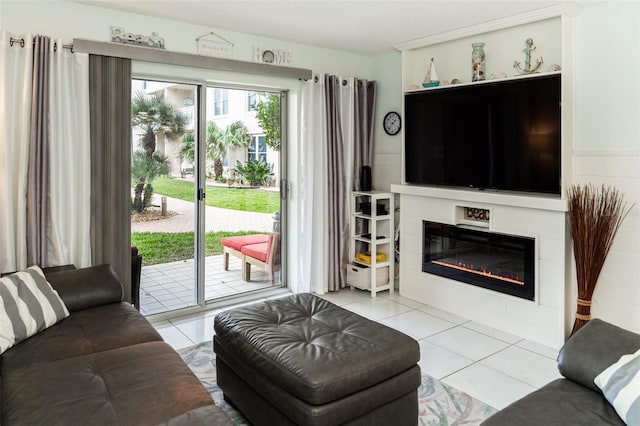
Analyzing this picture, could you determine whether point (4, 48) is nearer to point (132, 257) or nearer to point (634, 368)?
point (132, 257)

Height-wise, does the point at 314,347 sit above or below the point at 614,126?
below

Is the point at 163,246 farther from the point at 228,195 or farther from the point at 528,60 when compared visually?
the point at 528,60

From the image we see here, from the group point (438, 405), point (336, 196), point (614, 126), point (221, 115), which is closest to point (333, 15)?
point (221, 115)

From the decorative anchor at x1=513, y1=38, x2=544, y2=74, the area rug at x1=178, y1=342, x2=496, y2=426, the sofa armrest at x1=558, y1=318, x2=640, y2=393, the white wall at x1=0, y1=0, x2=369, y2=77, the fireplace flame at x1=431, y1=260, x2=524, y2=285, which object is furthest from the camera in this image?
the fireplace flame at x1=431, y1=260, x2=524, y2=285

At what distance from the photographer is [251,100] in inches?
173

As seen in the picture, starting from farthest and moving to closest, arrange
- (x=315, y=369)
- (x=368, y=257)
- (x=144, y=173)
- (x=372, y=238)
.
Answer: (x=368, y=257) → (x=372, y=238) → (x=144, y=173) → (x=315, y=369)

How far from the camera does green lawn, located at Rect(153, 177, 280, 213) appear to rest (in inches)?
154

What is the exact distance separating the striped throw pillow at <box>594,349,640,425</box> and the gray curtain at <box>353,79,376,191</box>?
10.8ft

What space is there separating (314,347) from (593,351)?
3.87 feet

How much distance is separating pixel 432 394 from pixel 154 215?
8.44ft

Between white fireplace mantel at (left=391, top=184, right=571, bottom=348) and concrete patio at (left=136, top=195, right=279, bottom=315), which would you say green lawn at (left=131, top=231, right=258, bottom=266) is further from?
white fireplace mantel at (left=391, top=184, right=571, bottom=348)

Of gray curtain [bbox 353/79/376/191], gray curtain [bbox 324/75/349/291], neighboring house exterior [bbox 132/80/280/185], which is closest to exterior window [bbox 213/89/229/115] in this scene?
neighboring house exterior [bbox 132/80/280/185]

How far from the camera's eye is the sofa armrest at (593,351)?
1.83 metres

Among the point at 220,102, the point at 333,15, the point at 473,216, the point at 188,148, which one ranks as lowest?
the point at 473,216
